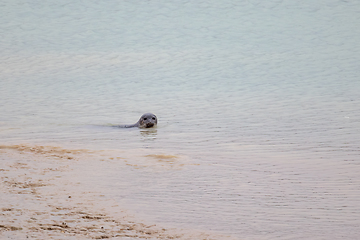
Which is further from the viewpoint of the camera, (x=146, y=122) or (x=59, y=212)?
(x=146, y=122)

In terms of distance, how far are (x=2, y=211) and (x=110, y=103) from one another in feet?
36.6

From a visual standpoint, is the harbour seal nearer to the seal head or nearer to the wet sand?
the seal head

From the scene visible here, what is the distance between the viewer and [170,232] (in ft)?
15.7

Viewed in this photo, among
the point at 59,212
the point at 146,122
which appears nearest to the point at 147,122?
the point at 146,122

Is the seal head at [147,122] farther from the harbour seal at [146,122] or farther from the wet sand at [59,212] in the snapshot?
the wet sand at [59,212]

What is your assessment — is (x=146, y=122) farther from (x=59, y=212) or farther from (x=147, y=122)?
(x=59, y=212)

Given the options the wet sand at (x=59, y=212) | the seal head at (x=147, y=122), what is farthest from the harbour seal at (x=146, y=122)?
the wet sand at (x=59, y=212)

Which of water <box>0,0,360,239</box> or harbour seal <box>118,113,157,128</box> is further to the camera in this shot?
harbour seal <box>118,113,157,128</box>

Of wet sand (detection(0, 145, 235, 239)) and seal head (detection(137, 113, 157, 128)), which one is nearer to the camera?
wet sand (detection(0, 145, 235, 239))

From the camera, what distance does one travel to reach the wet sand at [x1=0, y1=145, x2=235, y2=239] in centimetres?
455

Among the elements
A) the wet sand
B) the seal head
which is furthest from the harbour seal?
the wet sand

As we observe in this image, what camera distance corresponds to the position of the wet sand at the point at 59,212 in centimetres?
455

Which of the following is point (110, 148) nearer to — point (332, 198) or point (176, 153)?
point (176, 153)

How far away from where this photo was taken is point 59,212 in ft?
16.6
